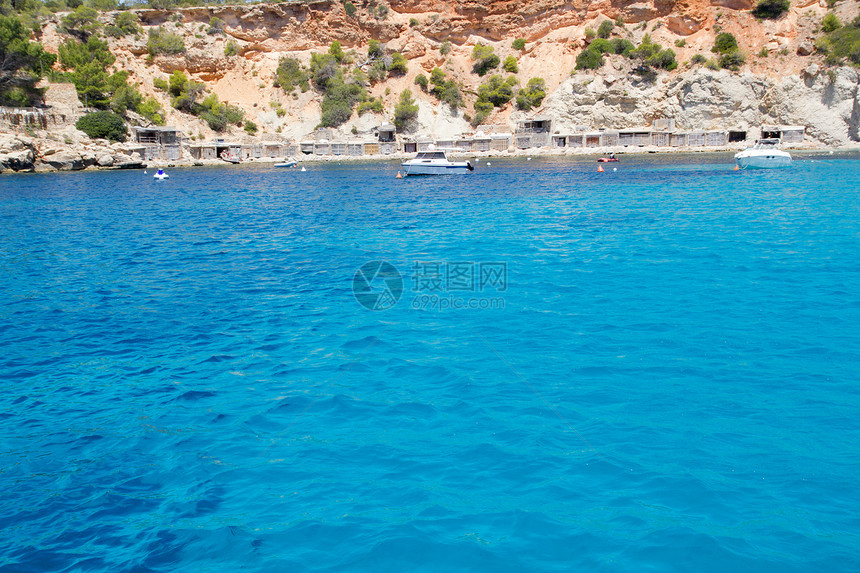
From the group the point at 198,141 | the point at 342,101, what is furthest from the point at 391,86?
the point at 198,141

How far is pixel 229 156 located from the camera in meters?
65.6

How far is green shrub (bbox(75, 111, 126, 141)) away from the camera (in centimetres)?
5703

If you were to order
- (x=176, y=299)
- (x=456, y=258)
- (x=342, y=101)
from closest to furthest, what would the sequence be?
(x=176, y=299), (x=456, y=258), (x=342, y=101)

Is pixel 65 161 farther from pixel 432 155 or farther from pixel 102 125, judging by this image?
pixel 432 155

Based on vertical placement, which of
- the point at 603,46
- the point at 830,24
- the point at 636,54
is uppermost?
the point at 603,46

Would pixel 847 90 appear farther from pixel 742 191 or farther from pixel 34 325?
pixel 34 325

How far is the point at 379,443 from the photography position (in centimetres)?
628

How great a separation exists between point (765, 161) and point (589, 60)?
35931 mm

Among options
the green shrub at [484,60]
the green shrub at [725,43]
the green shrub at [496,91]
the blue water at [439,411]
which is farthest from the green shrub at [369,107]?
the blue water at [439,411]

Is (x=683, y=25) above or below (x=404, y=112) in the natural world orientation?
above

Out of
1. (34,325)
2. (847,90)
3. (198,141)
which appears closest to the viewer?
(34,325)

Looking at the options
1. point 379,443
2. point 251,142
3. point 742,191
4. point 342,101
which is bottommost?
point 379,443

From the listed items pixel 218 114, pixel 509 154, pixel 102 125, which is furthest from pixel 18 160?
pixel 509 154

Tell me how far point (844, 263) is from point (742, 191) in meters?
15.6
